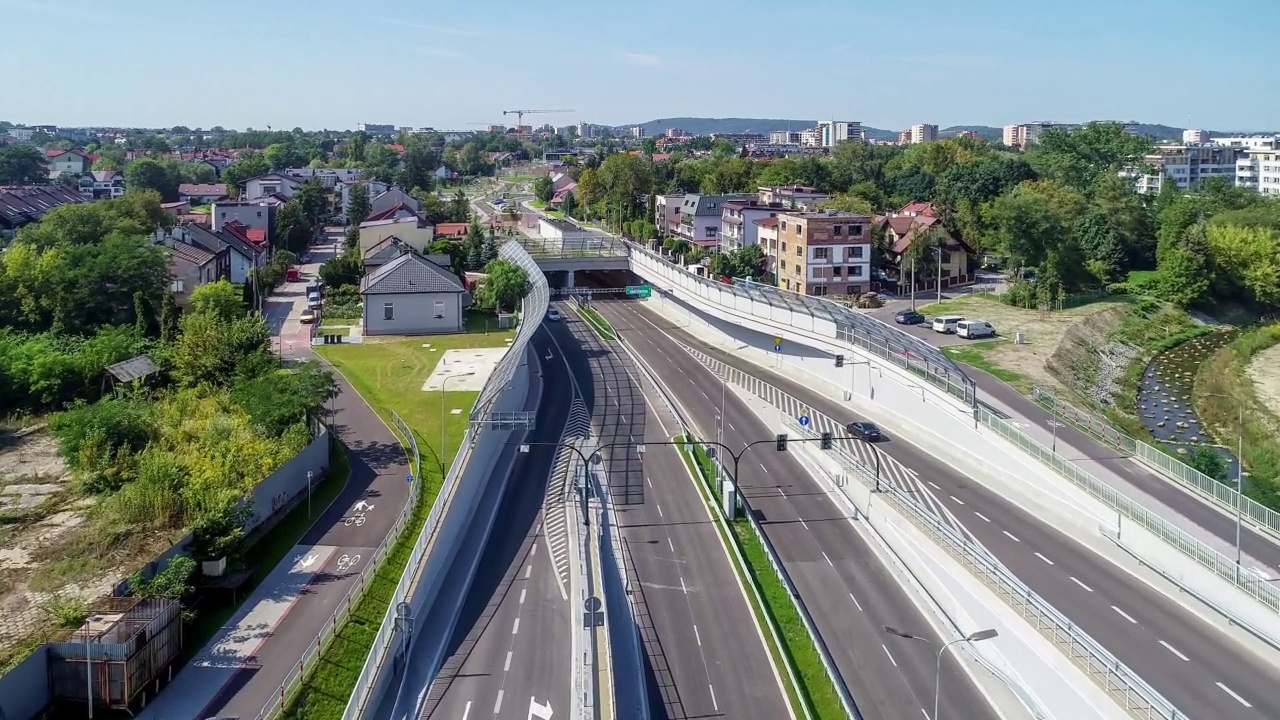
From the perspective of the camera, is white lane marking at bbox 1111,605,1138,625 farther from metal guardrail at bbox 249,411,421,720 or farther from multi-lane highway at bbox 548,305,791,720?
metal guardrail at bbox 249,411,421,720

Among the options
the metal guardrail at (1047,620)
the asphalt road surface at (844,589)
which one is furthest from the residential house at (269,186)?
the metal guardrail at (1047,620)

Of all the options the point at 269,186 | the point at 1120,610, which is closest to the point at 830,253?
the point at 1120,610

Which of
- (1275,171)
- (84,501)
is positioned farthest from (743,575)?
(1275,171)

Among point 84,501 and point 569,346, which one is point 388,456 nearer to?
point 84,501

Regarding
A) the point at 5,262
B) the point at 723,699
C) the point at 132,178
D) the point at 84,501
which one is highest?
the point at 132,178

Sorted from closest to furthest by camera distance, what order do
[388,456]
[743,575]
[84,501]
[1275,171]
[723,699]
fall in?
[723,699] → [743,575] → [84,501] → [388,456] → [1275,171]

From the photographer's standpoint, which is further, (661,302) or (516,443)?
(661,302)
